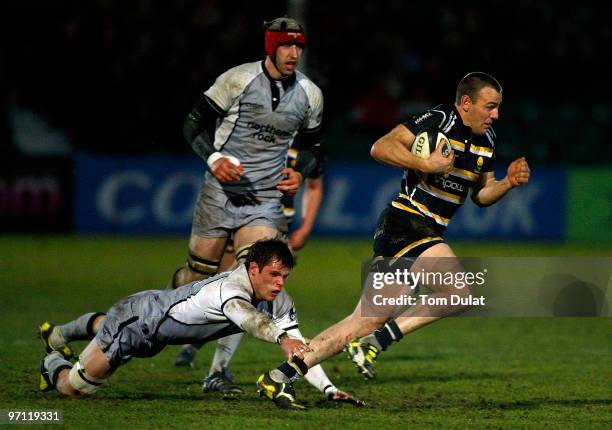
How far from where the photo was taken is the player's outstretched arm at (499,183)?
8.87 m

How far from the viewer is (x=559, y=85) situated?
24047 mm

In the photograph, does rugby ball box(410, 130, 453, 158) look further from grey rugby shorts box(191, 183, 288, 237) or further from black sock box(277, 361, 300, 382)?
black sock box(277, 361, 300, 382)

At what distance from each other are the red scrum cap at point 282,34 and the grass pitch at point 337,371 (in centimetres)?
252

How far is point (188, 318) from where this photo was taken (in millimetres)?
8117

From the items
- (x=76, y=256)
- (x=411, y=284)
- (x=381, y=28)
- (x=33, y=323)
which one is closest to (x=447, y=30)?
(x=381, y=28)

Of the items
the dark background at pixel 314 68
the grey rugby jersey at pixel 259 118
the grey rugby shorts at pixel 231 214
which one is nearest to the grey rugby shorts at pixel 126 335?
the grey rugby shorts at pixel 231 214

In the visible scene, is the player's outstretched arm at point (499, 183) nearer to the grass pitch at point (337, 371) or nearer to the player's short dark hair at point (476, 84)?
the player's short dark hair at point (476, 84)

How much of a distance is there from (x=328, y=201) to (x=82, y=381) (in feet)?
43.3

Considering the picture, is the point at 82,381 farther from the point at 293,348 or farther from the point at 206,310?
the point at 293,348

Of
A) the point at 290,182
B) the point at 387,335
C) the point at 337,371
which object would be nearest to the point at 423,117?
the point at 290,182

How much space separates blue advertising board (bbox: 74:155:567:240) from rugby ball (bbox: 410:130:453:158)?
39.1 feet

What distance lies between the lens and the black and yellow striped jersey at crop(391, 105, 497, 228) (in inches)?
352

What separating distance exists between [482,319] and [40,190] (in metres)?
9.17

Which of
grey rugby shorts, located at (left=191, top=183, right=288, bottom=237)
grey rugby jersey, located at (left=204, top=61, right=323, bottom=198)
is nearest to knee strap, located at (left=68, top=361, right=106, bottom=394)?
grey rugby shorts, located at (left=191, top=183, right=288, bottom=237)
